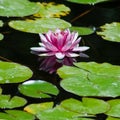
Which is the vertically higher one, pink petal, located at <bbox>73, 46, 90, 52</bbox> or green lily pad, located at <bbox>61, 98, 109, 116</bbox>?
pink petal, located at <bbox>73, 46, 90, 52</bbox>

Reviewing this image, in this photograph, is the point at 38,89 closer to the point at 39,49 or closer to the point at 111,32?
the point at 39,49

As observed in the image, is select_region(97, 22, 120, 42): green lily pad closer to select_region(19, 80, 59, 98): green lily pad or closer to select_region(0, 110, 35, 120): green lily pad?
select_region(19, 80, 59, 98): green lily pad

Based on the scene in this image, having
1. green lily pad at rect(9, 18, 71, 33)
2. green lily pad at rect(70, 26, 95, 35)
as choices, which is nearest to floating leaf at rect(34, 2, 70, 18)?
green lily pad at rect(9, 18, 71, 33)

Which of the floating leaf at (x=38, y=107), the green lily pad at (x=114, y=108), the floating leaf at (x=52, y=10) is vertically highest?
the floating leaf at (x=52, y=10)

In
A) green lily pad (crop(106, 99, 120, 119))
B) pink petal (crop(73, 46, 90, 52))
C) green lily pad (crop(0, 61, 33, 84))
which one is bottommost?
green lily pad (crop(106, 99, 120, 119))

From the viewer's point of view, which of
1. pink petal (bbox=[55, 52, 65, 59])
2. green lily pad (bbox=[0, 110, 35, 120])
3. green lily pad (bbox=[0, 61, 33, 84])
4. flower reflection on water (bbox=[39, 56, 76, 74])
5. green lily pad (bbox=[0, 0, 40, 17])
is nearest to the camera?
green lily pad (bbox=[0, 110, 35, 120])

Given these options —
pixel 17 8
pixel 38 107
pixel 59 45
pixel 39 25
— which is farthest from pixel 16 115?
pixel 17 8

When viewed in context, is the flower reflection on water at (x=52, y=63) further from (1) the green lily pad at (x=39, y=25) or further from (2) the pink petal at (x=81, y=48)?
(1) the green lily pad at (x=39, y=25)

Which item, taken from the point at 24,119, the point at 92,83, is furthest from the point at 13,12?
the point at 24,119

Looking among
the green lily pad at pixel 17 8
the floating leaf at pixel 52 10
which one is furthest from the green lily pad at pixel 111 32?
the green lily pad at pixel 17 8
